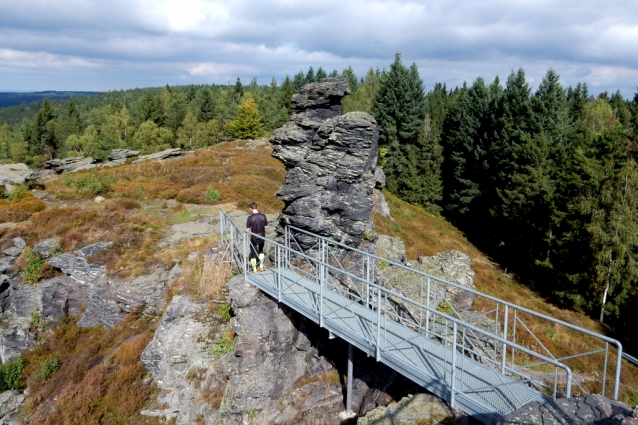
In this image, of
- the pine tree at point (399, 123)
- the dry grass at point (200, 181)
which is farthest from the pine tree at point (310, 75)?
the dry grass at point (200, 181)

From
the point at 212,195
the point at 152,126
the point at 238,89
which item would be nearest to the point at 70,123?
the point at 152,126

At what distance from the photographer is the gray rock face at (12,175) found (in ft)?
84.3

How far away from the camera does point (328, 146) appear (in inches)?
567

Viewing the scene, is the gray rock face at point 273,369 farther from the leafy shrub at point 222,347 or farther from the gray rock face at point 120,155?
the gray rock face at point 120,155

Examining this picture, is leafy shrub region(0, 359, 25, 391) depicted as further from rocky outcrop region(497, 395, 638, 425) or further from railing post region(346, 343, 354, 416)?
rocky outcrop region(497, 395, 638, 425)

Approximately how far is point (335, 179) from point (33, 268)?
12433mm

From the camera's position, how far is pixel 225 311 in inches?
510

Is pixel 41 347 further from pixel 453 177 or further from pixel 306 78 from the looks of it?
pixel 306 78

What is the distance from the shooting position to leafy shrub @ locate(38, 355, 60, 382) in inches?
532

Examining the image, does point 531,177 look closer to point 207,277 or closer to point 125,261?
point 207,277

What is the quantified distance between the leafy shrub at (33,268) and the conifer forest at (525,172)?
29.1 meters

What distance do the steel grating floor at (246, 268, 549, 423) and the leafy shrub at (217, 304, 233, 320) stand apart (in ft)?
4.75

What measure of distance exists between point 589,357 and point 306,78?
71.6 m

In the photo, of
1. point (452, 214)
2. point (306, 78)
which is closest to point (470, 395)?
point (452, 214)
